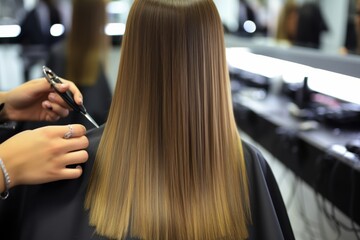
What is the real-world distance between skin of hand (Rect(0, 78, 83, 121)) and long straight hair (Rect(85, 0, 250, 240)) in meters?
0.32

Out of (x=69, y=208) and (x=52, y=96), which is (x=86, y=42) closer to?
(x=52, y=96)

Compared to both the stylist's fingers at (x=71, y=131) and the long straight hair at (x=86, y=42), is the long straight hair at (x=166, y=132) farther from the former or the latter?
the long straight hair at (x=86, y=42)

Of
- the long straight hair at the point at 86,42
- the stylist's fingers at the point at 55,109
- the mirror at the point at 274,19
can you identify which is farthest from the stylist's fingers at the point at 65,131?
the mirror at the point at 274,19

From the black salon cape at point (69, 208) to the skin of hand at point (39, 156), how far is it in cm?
8

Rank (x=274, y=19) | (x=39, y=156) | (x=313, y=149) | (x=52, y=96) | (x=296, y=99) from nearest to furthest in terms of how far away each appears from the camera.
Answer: (x=39, y=156), (x=52, y=96), (x=313, y=149), (x=296, y=99), (x=274, y=19)

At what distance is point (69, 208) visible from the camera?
2.49 feet

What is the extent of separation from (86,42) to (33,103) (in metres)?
0.84

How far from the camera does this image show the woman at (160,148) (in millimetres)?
720

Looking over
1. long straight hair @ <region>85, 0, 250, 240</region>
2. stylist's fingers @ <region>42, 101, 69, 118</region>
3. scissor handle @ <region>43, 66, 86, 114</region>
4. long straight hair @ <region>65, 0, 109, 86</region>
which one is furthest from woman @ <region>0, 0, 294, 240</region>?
long straight hair @ <region>65, 0, 109, 86</region>

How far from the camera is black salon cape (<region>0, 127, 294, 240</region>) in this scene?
2.46 feet

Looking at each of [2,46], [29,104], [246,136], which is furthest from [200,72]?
[2,46]

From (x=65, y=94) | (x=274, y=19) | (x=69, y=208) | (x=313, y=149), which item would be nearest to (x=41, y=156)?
(x=69, y=208)

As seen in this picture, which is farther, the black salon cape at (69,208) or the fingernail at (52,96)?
the fingernail at (52,96)

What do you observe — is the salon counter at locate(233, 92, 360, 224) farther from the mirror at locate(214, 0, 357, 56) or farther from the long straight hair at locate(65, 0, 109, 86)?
the long straight hair at locate(65, 0, 109, 86)
